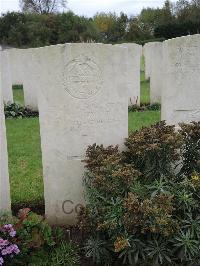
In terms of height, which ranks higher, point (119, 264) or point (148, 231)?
point (148, 231)

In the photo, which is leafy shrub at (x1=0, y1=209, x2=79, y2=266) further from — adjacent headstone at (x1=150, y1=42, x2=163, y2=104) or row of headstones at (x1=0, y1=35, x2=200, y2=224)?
adjacent headstone at (x1=150, y1=42, x2=163, y2=104)

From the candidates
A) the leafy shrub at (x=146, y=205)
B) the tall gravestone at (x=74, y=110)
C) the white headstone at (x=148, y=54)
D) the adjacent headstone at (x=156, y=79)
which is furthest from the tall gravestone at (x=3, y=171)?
the white headstone at (x=148, y=54)

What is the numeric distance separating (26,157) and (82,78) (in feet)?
10.3

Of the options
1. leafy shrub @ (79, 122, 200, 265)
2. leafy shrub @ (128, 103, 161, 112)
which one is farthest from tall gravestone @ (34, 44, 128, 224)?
leafy shrub @ (128, 103, 161, 112)

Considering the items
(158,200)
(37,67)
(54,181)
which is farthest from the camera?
(54,181)

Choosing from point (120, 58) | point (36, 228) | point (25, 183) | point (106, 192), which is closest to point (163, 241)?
point (106, 192)

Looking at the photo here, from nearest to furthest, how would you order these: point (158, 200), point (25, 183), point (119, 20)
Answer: point (158, 200), point (25, 183), point (119, 20)

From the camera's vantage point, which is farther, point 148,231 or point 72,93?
point 72,93

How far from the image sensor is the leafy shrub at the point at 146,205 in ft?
11.2

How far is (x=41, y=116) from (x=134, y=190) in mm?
1379

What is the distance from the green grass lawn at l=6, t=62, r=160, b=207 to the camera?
563 cm

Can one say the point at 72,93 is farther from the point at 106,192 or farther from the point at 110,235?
the point at 110,235

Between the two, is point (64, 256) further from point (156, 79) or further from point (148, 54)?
point (148, 54)

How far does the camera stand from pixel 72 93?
4.48 m
